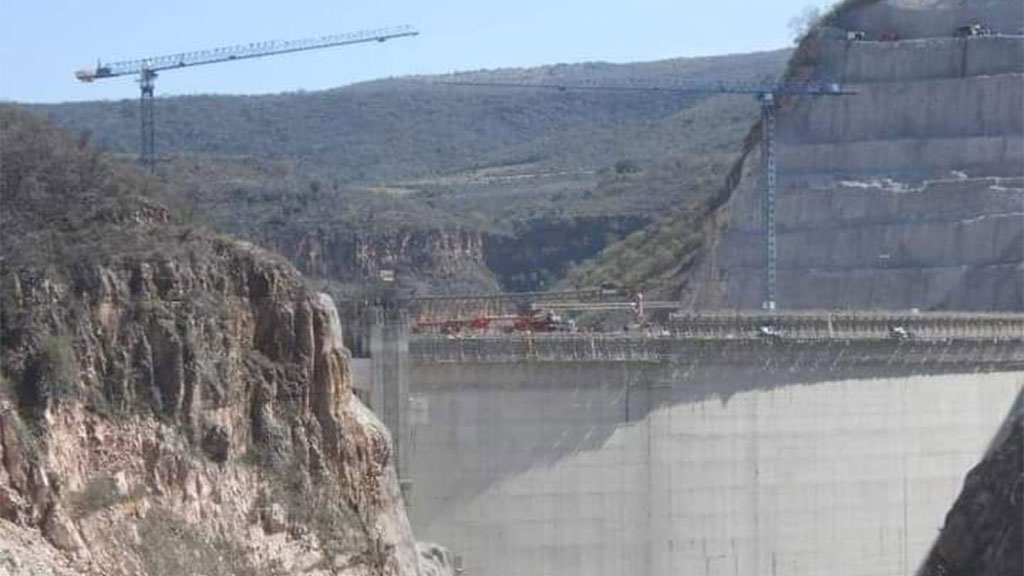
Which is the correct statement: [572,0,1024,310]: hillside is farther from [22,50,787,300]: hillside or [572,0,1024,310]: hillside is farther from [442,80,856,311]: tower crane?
[22,50,787,300]: hillside

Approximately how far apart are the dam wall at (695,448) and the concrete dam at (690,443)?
0.04 meters

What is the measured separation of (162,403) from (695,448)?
59.6 feet

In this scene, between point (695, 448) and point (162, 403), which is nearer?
point (162, 403)

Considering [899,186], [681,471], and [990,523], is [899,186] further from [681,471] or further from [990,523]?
[990,523]

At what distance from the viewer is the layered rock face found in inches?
3984

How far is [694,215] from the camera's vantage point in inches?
4729

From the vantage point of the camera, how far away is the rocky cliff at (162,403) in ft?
204

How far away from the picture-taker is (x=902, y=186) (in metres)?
103

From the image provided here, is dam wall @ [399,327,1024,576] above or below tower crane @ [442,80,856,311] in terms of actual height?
below

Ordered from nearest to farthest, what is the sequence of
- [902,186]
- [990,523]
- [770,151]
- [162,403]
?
1. [990,523]
2. [162,403]
3. [902,186]
4. [770,151]

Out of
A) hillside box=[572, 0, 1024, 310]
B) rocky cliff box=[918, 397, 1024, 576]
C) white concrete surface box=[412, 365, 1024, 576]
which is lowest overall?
white concrete surface box=[412, 365, 1024, 576]

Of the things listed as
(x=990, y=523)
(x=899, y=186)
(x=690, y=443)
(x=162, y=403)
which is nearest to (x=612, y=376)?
(x=690, y=443)

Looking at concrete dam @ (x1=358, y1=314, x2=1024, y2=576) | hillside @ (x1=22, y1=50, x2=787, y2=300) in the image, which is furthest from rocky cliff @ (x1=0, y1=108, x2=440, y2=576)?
hillside @ (x1=22, y1=50, x2=787, y2=300)

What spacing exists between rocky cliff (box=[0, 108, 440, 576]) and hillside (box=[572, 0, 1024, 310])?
33.3m
